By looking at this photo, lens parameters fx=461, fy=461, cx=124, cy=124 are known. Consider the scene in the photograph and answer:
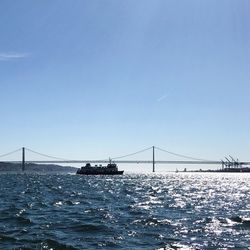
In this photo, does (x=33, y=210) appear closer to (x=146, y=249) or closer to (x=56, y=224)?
(x=56, y=224)

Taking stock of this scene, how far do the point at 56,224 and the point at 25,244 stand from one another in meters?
6.61

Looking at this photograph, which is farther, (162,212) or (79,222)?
(162,212)

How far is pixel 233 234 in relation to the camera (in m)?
26.2

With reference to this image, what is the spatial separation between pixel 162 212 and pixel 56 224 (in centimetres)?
1113

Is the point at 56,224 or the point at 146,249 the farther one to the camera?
the point at 56,224

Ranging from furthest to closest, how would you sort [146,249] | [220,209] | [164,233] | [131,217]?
[220,209], [131,217], [164,233], [146,249]

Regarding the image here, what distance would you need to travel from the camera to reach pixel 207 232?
2670 cm

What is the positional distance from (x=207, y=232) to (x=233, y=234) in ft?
4.83

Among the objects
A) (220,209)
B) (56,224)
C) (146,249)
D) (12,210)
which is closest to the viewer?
(146,249)

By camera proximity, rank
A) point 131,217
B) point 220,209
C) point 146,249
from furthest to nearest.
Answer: point 220,209, point 131,217, point 146,249

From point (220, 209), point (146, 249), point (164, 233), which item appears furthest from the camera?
point (220, 209)

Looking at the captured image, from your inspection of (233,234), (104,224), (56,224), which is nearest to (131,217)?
(104,224)

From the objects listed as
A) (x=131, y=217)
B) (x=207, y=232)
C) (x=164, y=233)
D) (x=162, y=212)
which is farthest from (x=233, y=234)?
(x=162, y=212)

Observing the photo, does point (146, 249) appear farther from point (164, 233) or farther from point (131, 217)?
point (131, 217)
